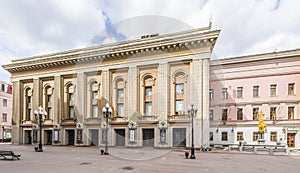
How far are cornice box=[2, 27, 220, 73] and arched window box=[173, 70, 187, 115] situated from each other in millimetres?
3348

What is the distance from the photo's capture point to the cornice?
24.5m

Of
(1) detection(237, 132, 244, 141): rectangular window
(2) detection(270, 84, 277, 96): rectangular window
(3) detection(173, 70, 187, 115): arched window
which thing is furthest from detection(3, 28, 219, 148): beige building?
(2) detection(270, 84, 277, 96): rectangular window

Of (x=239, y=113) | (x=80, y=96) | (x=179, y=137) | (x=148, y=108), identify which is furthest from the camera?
(x=239, y=113)

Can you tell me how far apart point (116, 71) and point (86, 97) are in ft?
19.8

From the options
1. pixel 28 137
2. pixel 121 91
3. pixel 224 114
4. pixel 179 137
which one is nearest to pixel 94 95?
pixel 121 91

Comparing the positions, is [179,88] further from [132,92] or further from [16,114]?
[16,114]

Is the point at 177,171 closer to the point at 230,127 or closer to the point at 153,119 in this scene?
the point at 153,119

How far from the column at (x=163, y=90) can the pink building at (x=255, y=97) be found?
11.2 meters

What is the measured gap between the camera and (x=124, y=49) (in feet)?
90.9

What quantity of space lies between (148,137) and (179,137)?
4.20 m

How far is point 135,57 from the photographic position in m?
28.0

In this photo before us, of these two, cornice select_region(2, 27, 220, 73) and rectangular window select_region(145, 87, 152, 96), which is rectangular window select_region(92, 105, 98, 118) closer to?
cornice select_region(2, 27, 220, 73)

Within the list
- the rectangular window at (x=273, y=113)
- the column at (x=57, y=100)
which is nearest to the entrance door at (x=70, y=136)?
the column at (x=57, y=100)

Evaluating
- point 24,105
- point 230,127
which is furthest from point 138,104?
point 24,105
